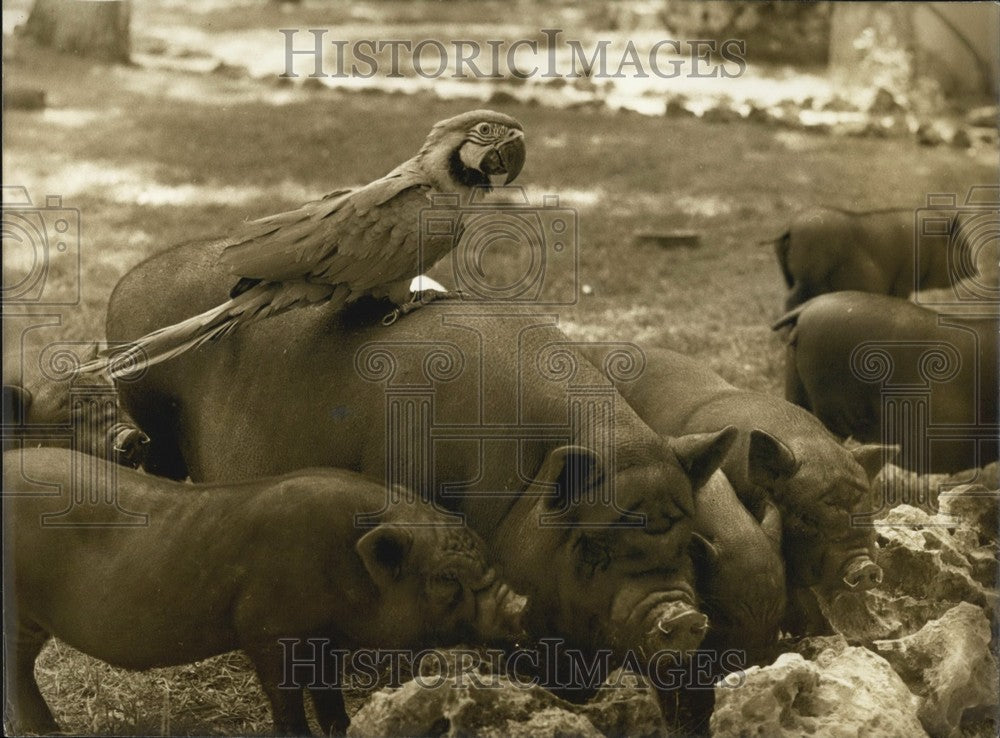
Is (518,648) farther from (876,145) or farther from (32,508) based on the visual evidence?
(876,145)

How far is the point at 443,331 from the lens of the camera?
3799 mm

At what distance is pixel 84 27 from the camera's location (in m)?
4.95

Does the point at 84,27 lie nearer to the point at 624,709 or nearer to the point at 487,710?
the point at 487,710

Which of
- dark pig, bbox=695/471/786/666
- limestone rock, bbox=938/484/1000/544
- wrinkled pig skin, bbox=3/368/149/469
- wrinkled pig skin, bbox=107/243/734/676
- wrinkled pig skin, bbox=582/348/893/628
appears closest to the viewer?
wrinkled pig skin, bbox=107/243/734/676

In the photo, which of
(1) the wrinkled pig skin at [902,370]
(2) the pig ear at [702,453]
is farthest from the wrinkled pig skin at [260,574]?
(1) the wrinkled pig skin at [902,370]

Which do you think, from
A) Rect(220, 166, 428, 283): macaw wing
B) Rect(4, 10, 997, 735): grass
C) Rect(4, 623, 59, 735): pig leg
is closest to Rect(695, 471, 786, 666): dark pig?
Rect(220, 166, 428, 283): macaw wing

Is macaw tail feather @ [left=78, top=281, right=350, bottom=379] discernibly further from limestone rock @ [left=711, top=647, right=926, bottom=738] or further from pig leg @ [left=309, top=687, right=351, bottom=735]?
limestone rock @ [left=711, top=647, right=926, bottom=738]

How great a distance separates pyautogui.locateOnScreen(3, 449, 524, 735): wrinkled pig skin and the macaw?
57 centimetres

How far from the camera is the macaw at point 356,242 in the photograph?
3750mm

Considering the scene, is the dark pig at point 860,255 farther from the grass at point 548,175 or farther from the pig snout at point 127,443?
the pig snout at point 127,443

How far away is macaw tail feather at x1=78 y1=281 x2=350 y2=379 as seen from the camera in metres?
3.79

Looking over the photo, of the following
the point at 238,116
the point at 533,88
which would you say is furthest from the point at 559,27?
the point at 238,116

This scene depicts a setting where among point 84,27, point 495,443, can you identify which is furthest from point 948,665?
point 84,27

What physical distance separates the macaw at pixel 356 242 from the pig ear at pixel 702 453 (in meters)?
0.91
